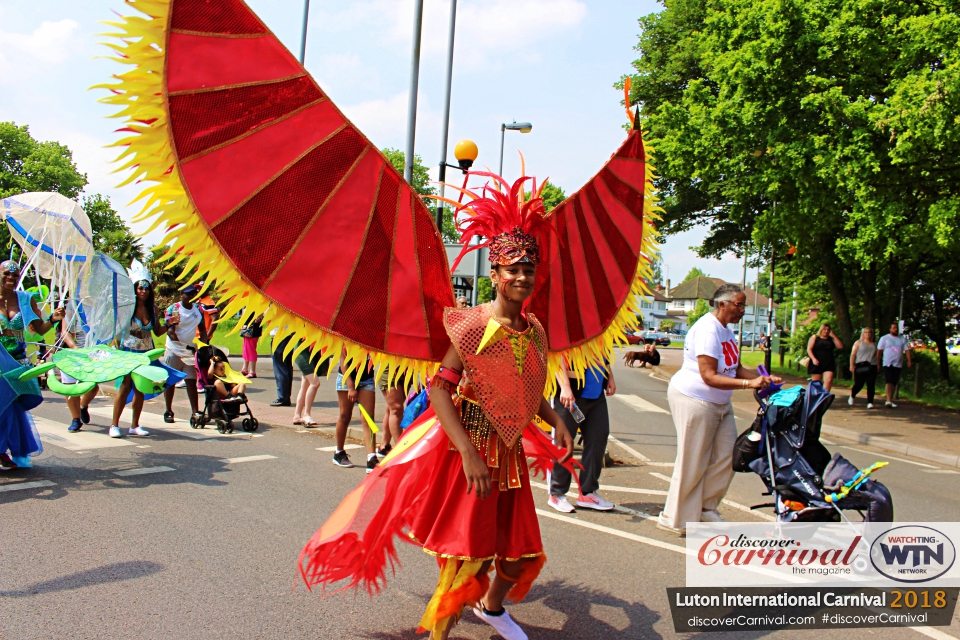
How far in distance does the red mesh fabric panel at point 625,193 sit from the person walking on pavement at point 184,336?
6249 mm

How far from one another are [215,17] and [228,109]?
0.33m

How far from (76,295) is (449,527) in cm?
599

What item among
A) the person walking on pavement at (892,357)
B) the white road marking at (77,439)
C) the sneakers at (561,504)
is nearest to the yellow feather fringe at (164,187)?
the sneakers at (561,504)

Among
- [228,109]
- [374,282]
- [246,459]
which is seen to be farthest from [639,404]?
[228,109]

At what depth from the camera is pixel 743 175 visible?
46.5 feet

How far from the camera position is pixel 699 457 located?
15.5 ft

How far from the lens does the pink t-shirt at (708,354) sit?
15.0ft

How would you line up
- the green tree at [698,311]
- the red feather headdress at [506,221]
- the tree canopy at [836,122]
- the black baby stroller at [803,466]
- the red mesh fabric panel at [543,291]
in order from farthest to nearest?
the green tree at [698,311]
the tree canopy at [836,122]
the black baby stroller at [803,466]
the red mesh fabric panel at [543,291]
the red feather headdress at [506,221]

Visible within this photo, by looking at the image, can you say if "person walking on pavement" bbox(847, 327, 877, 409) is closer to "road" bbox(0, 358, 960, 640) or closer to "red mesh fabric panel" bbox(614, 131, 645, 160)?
"road" bbox(0, 358, 960, 640)

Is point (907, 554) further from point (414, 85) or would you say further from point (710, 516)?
point (414, 85)

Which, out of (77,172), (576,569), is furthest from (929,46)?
(77,172)

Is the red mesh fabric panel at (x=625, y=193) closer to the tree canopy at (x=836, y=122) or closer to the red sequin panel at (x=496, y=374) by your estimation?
the red sequin panel at (x=496, y=374)

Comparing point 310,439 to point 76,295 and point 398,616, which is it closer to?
point 76,295

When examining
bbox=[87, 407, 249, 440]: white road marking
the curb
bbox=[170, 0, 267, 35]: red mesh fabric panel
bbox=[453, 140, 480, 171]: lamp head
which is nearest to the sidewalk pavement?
the curb
